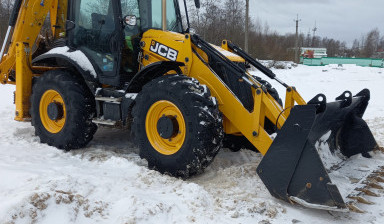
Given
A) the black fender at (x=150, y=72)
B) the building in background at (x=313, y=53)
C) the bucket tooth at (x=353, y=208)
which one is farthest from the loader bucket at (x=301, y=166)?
the building in background at (x=313, y=53)

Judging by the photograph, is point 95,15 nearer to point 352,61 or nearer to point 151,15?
point 151,15

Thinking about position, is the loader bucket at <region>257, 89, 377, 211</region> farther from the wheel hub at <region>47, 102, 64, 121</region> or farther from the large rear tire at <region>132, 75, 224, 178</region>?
the wheel hub at <region>47, 102, 64, 121</region>

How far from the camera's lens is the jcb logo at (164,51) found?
4.40 metres

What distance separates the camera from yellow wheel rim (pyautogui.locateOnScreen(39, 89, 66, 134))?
5.23 meters

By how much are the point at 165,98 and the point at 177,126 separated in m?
0.35

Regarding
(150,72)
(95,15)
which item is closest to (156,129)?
(150,72)

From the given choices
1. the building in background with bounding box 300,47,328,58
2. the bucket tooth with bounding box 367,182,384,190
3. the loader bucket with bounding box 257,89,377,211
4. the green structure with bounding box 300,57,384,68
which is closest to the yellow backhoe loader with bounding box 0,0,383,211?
the loader bucket with bounding box 257,89,377,211

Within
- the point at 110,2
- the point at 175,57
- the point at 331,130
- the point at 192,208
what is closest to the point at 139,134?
the point at 175,57

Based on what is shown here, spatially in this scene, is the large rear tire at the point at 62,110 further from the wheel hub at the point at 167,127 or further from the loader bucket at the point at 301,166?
the loader bucket at the point at 301,166

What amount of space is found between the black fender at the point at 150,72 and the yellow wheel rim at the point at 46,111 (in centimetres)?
132

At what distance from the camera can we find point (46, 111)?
5.34 metres

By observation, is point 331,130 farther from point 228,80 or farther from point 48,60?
point 48,60

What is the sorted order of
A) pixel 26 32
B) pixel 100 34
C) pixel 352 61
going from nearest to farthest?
1. pixel 100 34
2. pixel 26 32
3. pixel 352 61

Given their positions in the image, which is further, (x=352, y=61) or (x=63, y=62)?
(x=352, y=61)
